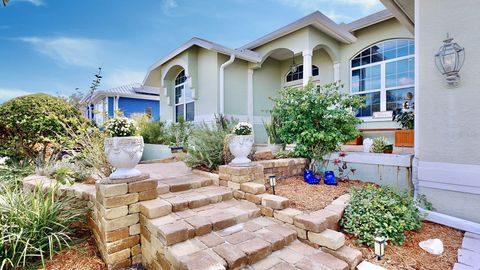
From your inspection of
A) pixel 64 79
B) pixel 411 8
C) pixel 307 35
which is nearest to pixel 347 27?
pixel 307 35

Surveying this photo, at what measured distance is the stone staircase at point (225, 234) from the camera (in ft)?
6.66

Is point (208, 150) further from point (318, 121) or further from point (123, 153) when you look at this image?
point (318, 121)

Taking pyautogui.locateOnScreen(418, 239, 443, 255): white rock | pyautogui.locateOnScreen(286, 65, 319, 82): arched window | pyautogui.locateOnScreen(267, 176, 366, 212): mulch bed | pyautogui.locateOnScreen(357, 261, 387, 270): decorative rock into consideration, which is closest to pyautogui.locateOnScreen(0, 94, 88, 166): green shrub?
pyautogui.locateOnScreen(267, 176, 366, 212): mulch bed

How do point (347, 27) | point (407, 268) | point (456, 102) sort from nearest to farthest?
point (407, 268) → point (456, 102) → point (347, 27)

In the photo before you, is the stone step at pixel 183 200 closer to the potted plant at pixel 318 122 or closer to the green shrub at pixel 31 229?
the green shrub at pixel 31 229

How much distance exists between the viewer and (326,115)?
4.56 m

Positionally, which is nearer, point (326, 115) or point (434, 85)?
point (434, 85)

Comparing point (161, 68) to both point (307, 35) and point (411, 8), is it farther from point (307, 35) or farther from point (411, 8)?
point (411, 8)

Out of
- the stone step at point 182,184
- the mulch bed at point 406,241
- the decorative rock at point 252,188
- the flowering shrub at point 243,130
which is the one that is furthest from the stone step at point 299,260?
the flowering shrub at point 243,130

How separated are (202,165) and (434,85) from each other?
4.11 m

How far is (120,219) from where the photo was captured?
245cm

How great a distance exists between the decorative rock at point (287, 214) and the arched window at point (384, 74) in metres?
5.70

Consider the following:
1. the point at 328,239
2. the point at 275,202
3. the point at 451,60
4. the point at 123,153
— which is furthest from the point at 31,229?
the point at 451,60

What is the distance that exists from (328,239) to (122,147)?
2410mm
